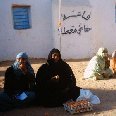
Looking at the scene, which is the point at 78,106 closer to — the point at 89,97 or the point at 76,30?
the point at 89,97

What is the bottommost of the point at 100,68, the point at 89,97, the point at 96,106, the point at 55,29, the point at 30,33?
the point at 96,106

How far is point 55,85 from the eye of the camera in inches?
279

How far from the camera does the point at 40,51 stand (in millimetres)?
14234

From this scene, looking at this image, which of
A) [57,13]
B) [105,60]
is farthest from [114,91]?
[57,13]

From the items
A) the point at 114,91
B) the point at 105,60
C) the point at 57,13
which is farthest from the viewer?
the point at 57,13

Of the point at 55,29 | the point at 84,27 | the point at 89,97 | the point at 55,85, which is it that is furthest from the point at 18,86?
the point at 84,27

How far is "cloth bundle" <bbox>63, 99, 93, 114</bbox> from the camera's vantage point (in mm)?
6453

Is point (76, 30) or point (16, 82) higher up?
point (76, 30)

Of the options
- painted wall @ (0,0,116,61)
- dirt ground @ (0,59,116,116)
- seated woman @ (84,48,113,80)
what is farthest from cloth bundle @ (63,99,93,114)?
painted wall @ (0,0,116,61)

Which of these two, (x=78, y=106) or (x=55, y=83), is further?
(x=55, y=83)

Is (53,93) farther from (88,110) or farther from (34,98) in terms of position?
(88,110)

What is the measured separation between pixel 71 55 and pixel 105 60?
4.60 meters

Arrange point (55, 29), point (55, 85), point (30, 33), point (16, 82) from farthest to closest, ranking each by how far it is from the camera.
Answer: point (30, 33) → point (55, 29) → point (55, 85) → point (16, 82)

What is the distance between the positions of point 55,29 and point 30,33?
103cm
